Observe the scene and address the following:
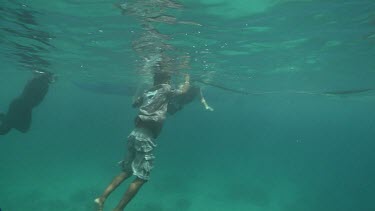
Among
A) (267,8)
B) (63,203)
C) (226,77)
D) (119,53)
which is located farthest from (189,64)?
(63,203)

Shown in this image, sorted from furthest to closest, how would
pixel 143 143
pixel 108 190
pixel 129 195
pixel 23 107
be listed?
pixel 23 107 → pixel 143 143 → pixel 108 190 → pixel 129 195

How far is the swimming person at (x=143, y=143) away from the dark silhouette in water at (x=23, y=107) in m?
9.35

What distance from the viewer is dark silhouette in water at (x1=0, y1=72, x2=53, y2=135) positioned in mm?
15531

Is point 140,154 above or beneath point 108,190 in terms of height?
above

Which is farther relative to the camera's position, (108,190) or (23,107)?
(23,107)

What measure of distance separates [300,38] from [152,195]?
19.6 metres

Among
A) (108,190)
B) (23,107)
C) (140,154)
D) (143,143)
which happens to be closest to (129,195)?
(108,190)

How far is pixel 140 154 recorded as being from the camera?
850 centimetres

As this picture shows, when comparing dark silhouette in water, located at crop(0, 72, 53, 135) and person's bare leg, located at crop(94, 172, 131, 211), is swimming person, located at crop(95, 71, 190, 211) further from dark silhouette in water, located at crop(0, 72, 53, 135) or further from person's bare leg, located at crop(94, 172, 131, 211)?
dark silhouette in water, located at crop(0, 72, 53, 135)

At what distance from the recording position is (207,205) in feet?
94.7

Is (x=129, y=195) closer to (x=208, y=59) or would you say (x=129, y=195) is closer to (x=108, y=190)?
(x=108, y=190)

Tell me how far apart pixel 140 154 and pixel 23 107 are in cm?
1029

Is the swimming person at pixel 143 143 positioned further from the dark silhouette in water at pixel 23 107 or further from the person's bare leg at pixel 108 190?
the dark silhouette in water at pixel 23 107

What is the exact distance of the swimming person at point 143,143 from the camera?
8.03 metres
